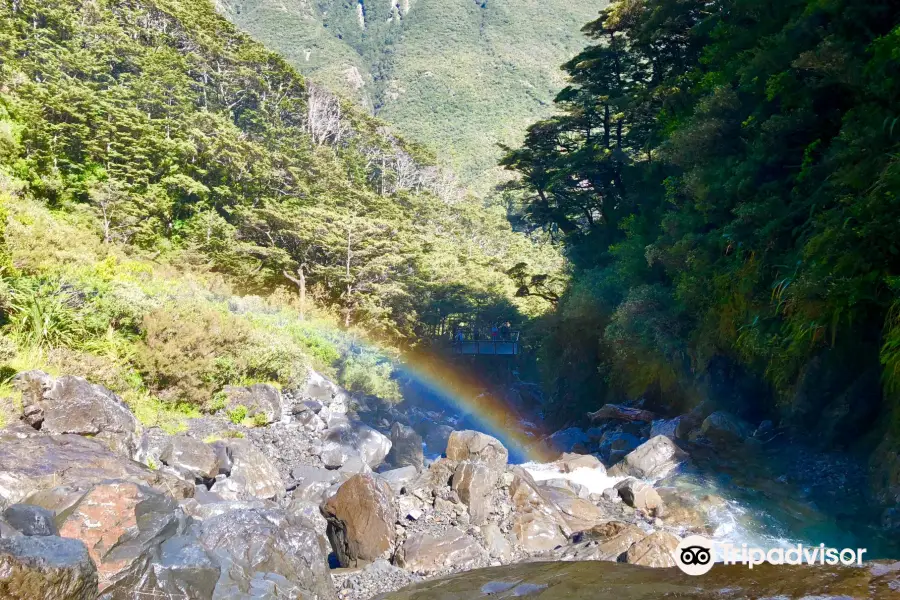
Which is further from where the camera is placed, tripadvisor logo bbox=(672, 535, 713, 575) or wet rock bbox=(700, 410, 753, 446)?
wet rock bbox=(700, 410, 753, 446)

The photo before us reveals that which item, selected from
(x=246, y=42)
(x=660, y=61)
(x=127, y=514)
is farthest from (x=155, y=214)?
(x=127, y=514)

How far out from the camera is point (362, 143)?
5138 cm

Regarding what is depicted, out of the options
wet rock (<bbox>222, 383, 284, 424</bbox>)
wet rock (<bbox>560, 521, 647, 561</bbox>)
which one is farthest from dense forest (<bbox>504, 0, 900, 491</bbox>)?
wet rock (<bbox>222, 383, 284, 424</bbox>)

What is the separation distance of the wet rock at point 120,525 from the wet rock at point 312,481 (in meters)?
3.64

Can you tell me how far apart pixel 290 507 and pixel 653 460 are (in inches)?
320

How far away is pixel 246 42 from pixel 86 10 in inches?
452

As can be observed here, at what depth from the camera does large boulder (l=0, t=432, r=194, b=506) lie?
7121 millimetres

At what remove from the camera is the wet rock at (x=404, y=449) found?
56.5 ft

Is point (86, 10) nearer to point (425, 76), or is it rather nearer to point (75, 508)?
point (75, 508)

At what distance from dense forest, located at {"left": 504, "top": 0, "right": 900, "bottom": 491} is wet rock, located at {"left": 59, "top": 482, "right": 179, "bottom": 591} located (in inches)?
386

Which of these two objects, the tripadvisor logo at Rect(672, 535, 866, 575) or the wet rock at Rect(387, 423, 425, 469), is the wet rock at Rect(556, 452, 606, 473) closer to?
the tripadvisor logo at Rect(672, 535, 866, 575)

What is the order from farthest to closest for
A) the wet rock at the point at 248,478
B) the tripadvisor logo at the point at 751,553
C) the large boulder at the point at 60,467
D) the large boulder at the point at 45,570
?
the wet rock at the point at 248,478 < the large boulder at the point at 60,467 < the tripadvisor logo at the point at 751,553 < the large boulder at the point at 45,570

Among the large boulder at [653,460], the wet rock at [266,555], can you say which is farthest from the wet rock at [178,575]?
the large boulder at [653,460]

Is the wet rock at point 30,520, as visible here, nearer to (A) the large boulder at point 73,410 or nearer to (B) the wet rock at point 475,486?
(A) the large boulder at point 73,410
